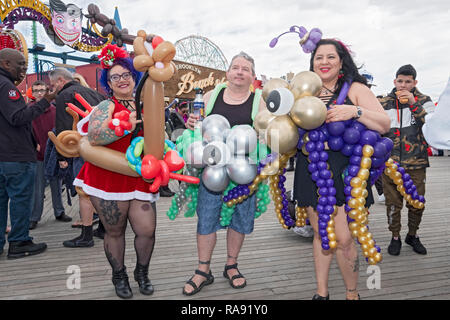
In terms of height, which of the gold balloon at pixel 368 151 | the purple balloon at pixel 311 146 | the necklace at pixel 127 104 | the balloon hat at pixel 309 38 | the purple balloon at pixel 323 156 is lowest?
the purple balloon at pixel 323 156

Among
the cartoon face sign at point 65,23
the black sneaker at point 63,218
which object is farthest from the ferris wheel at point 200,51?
the black sneaker at point 63,218

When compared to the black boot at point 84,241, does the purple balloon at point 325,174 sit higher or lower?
higher

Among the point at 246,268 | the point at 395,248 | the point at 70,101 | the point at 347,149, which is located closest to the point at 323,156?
the point at 347,149

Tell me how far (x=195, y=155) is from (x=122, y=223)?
686 mm

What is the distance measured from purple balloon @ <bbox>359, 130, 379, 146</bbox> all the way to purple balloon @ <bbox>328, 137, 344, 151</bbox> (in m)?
0.10

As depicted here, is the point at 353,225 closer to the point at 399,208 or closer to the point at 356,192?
the point at 356,192

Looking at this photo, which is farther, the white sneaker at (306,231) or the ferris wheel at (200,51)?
the ferris wheel at (200,51)

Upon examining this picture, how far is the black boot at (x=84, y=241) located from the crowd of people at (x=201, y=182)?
10mm

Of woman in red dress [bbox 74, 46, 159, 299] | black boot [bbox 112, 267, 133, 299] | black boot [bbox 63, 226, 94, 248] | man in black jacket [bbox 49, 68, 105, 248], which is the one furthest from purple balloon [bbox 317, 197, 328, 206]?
black boot [bbox 63, 226, 94, 248]

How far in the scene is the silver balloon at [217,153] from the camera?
195cm

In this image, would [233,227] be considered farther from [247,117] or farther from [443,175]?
[443,175]

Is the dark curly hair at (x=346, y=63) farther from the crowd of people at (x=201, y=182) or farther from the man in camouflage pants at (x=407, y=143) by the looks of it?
the man in camouflage pants at (x=407, y=143)
